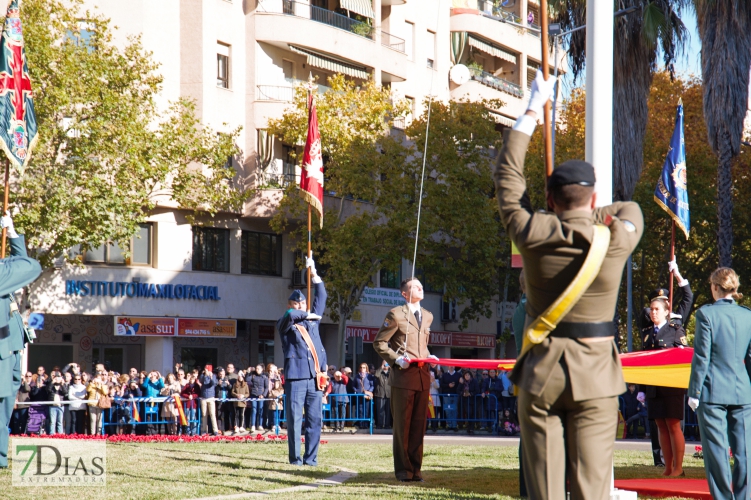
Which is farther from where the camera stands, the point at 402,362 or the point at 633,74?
the point at 633,74

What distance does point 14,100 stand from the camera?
12.7 m

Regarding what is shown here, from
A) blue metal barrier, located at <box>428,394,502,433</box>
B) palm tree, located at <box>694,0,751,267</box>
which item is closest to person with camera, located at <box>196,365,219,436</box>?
blue metal barrier, located at <box>428,394,502,433</box>

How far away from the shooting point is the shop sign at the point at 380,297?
4478 cm

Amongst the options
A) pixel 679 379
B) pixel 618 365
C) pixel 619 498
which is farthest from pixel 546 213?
pixel 679 379

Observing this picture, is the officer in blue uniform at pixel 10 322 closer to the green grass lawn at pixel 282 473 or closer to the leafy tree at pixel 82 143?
the green grass lawn at pixel 282 473

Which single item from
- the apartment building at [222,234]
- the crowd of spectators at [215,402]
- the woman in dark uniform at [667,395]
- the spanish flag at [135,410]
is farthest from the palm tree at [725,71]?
the woman in dark uniform at [667,395]

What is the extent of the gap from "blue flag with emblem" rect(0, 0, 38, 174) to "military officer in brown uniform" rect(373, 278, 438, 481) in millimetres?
4891

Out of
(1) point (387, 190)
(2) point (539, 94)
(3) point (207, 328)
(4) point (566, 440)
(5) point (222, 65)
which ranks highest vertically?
(5) point (222, 65)

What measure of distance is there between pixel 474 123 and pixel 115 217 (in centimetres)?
1597

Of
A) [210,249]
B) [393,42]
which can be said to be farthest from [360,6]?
[210,249]

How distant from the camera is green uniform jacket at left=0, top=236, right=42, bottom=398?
9.59m

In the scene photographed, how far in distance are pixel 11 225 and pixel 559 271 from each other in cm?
773

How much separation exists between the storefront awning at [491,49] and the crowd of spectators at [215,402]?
26933mm

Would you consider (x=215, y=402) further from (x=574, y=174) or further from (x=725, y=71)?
(x=574, y=174)
